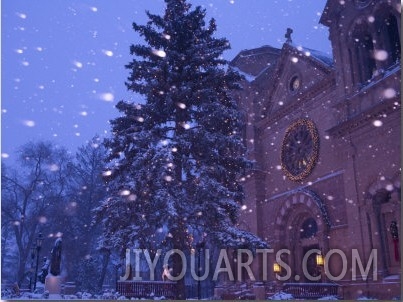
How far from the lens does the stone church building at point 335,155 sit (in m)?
16.6

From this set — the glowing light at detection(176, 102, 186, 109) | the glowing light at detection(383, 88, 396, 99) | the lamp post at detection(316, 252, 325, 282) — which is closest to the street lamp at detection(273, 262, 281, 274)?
the lamp post at detection(316, 252, 325, 282)

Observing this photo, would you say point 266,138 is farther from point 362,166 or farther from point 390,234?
point 390,234

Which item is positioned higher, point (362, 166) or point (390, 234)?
point (362, 166)

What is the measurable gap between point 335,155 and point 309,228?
4.24m

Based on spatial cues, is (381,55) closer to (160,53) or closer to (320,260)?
(160,53)

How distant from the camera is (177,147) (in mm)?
15188

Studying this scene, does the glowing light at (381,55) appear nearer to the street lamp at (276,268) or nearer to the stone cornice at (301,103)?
the stone cornice at (301,103)

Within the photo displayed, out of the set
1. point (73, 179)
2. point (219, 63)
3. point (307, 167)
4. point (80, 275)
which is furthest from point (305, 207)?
point (73, 179)

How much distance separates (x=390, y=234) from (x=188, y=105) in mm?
9306

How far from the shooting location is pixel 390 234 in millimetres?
16375

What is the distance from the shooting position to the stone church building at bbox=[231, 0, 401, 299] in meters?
16.6

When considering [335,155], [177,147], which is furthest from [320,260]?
[177,147]

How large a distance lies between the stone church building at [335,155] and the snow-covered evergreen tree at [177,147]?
497cm

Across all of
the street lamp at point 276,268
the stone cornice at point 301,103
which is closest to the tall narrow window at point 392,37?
the stone cornice at point 301,103
